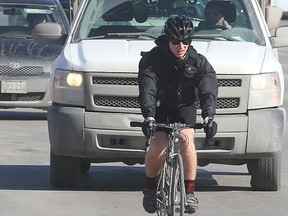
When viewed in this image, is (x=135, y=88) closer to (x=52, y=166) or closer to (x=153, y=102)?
(x=52, y=166)

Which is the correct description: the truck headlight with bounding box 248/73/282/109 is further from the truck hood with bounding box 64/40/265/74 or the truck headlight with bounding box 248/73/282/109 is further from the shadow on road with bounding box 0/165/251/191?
the shadow on road with bounding box 0/165/251/191

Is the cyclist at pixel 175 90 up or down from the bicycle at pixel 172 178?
up

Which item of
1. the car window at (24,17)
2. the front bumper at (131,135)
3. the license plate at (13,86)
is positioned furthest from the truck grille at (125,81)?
the car window at (24,17)

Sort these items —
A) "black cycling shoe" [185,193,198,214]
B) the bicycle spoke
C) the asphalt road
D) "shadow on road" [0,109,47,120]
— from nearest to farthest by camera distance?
→ 1. the bicycle spoke
2. "black cycling shoe" [185,193,198,214]
3. the asphalt road
4. "shadow on road" [0,109,47,120]

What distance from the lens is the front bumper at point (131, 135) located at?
992 cm

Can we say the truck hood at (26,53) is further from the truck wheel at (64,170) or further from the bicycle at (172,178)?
the bicycle at (172,178)

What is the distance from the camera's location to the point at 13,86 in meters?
16.2

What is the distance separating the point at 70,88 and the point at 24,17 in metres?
7.77

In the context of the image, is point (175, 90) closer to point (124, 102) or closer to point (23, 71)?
point (124, 102)

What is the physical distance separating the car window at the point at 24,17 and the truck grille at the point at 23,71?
114cm

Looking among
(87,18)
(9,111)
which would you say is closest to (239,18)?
(87,18)

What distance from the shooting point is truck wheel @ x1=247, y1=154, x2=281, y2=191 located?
10398 millimetres

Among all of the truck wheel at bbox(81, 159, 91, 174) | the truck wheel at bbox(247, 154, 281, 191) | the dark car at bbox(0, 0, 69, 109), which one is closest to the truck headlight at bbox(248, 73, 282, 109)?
the truck wheel at bbox(247, 154, 281, 191)

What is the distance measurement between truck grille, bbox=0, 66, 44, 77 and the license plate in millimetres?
149
